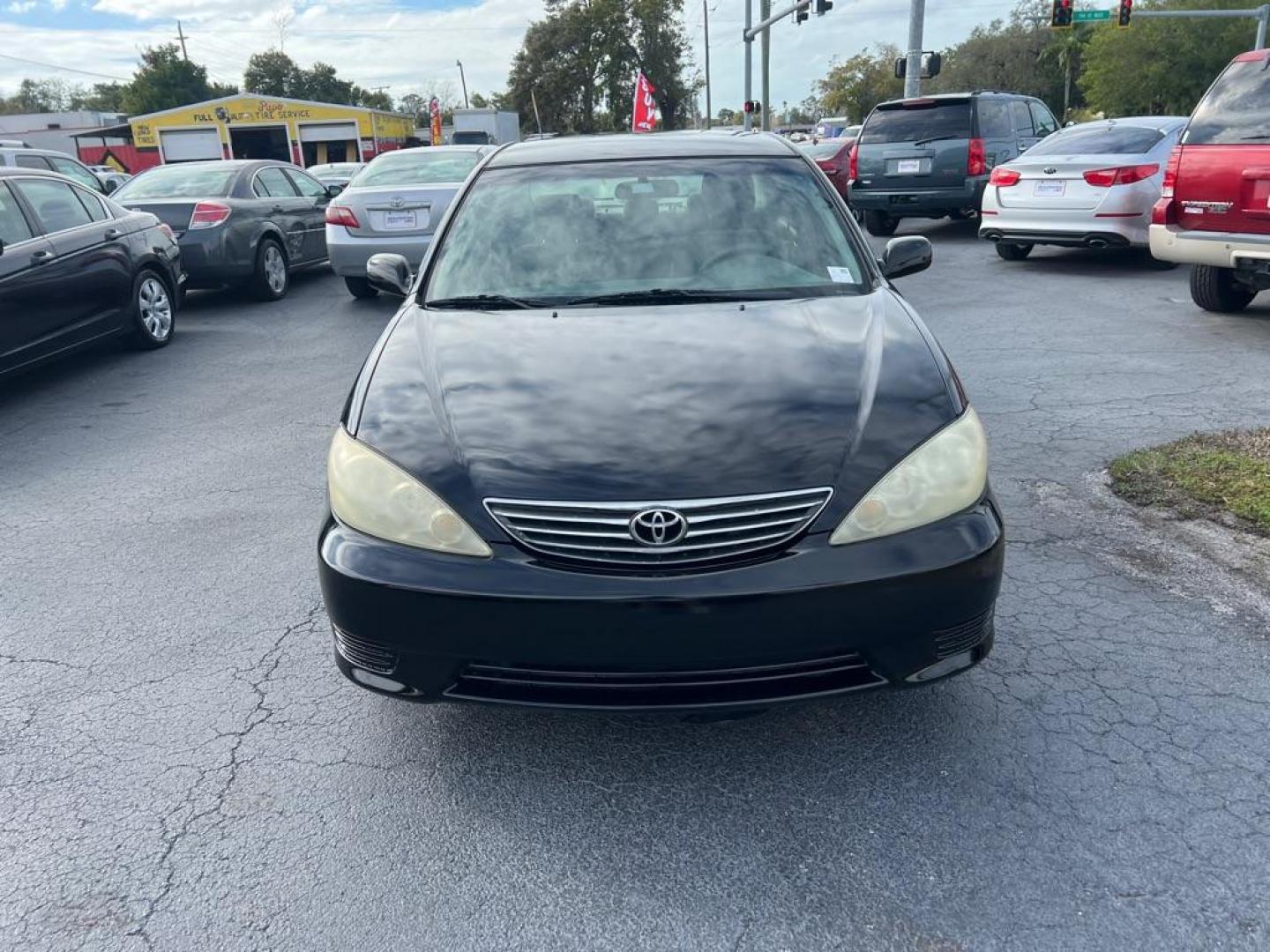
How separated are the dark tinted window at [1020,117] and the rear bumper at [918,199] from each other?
60.0 inches

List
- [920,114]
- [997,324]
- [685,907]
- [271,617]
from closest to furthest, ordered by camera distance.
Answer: [685,907], [271,617], [997,324], [920,114]

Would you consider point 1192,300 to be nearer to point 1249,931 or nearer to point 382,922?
point 1249,931

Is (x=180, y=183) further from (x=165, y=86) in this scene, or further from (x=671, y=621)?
(x=165, y=86)

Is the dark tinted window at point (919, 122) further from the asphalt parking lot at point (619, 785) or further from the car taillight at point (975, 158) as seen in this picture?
the asphalt parking lot at point (619, 785)

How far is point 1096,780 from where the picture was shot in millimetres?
2615

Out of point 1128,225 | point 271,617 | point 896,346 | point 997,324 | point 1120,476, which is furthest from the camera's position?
point 1128,225

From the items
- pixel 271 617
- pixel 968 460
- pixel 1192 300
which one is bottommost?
pixel 1192 300

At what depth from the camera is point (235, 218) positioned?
33.6 feet

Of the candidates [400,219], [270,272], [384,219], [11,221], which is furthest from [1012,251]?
[11,221]

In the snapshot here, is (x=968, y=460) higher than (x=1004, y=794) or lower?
higher

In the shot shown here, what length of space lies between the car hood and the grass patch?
73.6 inches

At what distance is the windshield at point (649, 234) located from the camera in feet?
11.8

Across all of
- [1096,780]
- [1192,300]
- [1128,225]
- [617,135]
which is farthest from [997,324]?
[1096,780]

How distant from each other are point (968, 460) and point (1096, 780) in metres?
0.89
